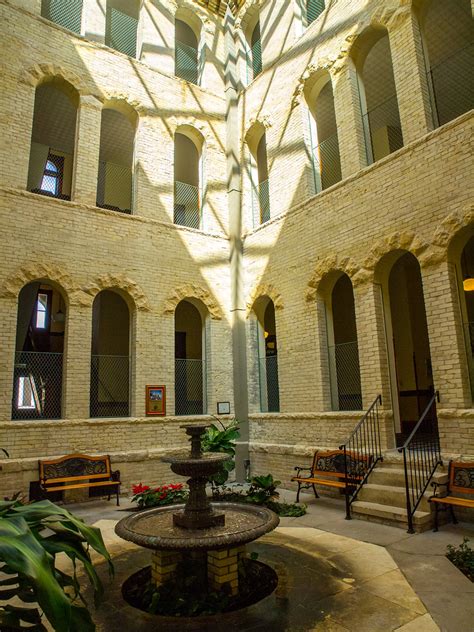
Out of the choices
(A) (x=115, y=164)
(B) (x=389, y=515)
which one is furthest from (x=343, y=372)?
(A) (x=115, y=164)

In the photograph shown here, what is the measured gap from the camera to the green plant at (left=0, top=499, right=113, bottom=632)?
1797 mm

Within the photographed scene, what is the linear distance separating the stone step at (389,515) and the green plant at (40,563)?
18.1 feet

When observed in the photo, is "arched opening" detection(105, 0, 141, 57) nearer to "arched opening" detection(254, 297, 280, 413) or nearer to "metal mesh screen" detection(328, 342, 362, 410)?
"arched opening" detection(254, 297, 280, 413)

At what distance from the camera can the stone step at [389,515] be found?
6.67 metres

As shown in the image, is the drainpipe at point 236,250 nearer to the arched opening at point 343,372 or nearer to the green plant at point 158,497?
the arched opening at point 343,372

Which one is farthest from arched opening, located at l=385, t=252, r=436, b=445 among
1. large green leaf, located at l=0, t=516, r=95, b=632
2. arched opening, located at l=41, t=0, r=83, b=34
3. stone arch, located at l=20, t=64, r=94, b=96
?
large green leaf, located at l=0, t=516, r=95, b=632

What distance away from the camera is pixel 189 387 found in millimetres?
12258

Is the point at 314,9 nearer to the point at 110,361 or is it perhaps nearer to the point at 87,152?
the point at 87,152

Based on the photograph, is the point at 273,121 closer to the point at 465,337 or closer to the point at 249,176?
the point at 249,176

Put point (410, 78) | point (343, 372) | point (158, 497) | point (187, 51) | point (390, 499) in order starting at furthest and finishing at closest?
point (187, 51), point (343, 372), point (410, 78), point (158, 497), point (390, 499)

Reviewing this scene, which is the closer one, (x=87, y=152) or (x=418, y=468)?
(x=418, y=468)

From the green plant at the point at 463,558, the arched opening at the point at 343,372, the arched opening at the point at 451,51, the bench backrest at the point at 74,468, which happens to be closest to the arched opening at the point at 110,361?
the bench backrest at the point at 74,468

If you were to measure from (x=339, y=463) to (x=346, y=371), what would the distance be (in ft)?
7.61

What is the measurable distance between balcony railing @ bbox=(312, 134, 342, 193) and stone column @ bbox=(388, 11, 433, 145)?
2.41 m
